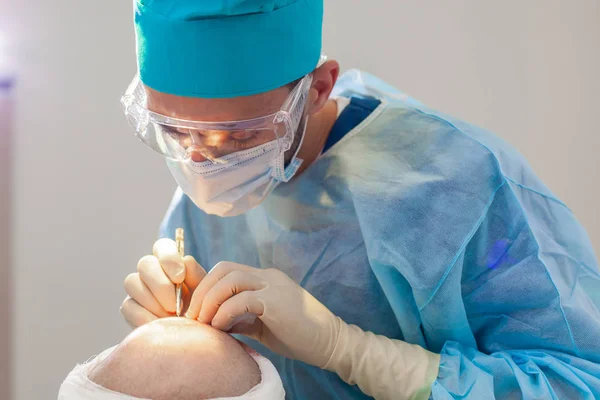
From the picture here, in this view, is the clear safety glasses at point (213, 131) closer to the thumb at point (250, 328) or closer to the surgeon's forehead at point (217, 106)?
the surgeon's forehead at point (217, 106)

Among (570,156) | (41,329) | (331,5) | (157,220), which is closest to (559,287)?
(570,156)

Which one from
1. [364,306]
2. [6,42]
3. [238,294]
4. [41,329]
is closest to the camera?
[238,294]

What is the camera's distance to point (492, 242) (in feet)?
4.73

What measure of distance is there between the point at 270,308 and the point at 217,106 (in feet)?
1.36

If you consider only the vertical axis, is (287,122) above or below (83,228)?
above

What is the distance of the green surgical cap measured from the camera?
1.25 meters

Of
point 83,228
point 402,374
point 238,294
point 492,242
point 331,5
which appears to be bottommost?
point 83,228

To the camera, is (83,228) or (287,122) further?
(83,228)

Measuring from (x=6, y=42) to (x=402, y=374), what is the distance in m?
1.71

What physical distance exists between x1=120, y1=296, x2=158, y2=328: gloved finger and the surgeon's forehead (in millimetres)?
457

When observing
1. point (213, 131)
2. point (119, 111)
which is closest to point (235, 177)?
point (213, 131)

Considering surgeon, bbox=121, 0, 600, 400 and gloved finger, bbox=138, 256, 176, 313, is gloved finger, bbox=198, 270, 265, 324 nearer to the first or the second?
surgeon, bbox=121, 0, 600, 400

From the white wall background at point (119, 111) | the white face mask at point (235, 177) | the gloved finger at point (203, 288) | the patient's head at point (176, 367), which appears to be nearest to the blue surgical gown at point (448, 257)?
the white face mask at point (235, 177)

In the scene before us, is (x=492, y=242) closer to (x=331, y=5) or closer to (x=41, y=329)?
(x=331, y=5)
